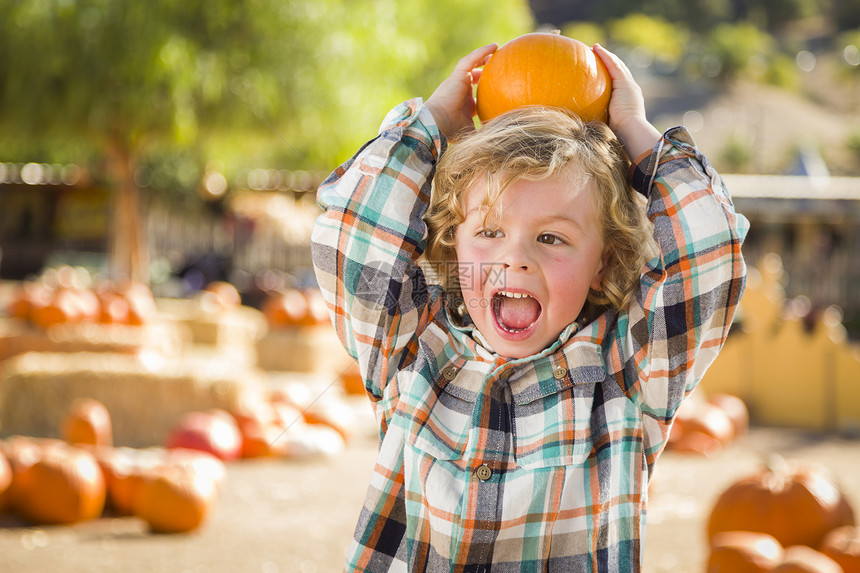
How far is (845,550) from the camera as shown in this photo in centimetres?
317

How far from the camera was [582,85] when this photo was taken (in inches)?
69.9

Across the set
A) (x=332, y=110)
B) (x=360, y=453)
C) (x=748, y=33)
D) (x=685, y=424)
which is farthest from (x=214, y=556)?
(x=748, y=33)

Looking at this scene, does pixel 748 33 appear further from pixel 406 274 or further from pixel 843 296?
pixel 406 274

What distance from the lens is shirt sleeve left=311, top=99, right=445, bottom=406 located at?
1729mm

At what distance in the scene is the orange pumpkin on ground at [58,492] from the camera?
4094 mm

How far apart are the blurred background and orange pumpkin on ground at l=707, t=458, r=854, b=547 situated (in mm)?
262

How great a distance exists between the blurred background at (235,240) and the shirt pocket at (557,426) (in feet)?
4.55

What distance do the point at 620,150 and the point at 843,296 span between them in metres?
18.1

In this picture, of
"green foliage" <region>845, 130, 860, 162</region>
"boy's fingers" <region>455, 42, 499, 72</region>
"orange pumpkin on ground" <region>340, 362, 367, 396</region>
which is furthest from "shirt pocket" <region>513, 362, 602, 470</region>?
"green foliage" <region>845, 130, 860, 162</region>

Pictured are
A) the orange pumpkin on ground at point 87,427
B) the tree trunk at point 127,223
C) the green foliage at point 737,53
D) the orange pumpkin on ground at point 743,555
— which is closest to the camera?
the orange pumpkin on ground at point 743,555

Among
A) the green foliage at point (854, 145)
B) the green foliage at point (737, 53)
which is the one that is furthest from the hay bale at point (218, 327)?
the green foliage at point (737, 53)

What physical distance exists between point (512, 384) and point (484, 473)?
0.64 ft

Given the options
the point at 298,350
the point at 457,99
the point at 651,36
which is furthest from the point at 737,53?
the point at 457,99

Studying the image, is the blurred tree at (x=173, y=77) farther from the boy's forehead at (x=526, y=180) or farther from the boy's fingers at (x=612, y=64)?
the boy's forehead at (x=526, y=180)
